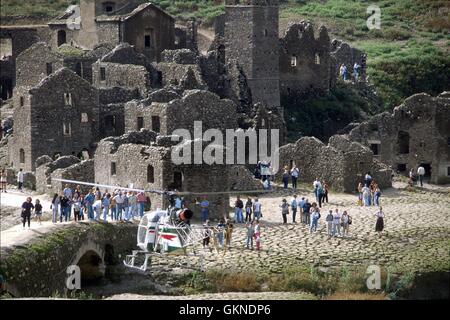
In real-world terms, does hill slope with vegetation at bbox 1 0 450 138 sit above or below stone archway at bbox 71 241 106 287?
above

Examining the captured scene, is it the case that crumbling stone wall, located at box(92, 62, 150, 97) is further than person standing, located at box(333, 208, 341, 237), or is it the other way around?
crumbling stone wall, located at box(92, 62, 150, 97)

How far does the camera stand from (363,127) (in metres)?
85.4

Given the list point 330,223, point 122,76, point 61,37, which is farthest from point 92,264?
point 61,37

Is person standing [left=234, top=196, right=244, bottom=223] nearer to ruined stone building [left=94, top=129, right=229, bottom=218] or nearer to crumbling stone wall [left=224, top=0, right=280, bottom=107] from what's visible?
ruined stone building [left=94, top=129, right=229, bottom=218]

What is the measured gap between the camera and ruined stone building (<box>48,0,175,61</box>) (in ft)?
302

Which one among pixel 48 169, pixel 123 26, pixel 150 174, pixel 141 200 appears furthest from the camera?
pixel 123 26

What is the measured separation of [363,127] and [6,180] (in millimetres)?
16163

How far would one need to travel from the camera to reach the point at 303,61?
9438cm

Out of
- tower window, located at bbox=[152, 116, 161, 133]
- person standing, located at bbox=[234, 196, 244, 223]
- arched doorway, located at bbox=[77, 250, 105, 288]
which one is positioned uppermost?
tower window, located at bbox=[152, 116, 161, 133]

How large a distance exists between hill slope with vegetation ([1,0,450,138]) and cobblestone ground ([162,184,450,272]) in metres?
19.0

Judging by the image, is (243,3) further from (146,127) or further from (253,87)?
(146,127)

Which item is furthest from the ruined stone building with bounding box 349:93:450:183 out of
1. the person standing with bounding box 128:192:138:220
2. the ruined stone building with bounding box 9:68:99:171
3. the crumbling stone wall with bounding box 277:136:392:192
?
the person standing with bounding box 128:192:138:220

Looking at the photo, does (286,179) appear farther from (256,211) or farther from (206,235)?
(206,235)

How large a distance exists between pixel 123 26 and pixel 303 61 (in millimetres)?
8745
